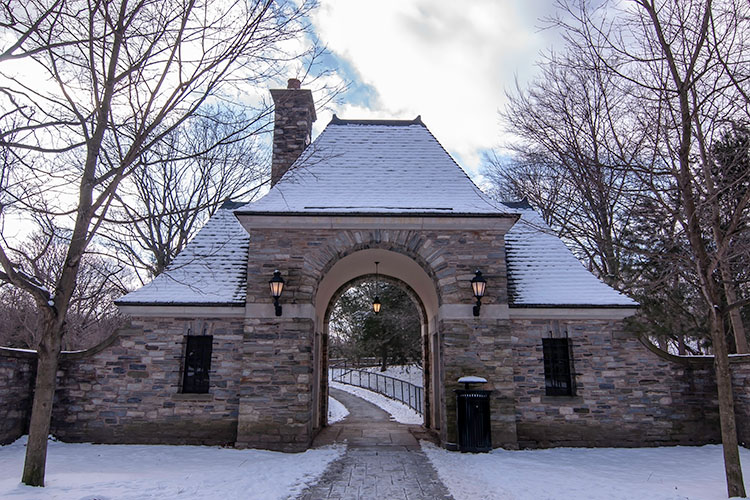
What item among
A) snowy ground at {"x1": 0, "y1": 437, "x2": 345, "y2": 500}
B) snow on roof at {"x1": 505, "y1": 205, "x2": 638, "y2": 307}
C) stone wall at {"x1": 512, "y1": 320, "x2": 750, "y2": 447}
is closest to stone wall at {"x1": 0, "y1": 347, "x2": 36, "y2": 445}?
snowy ground at {"x1": 0, "y1": 437, "x2": 345, "y2": 500}

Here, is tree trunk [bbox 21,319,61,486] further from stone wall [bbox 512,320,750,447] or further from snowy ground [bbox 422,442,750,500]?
stone wall [bbox 512,320,750,447]

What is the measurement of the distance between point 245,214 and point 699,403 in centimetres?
1001

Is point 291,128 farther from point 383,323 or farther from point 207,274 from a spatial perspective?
point 383,323

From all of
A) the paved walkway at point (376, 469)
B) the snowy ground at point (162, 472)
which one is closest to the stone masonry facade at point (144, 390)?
the snowy ground at point (162, 472)

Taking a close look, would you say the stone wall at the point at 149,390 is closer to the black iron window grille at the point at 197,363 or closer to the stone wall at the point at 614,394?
the black iron window grille at the point at 197,363

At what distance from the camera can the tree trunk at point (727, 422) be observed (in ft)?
19.6

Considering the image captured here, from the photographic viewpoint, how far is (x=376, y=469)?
7.86 m

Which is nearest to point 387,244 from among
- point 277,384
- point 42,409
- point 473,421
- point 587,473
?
point 277,384

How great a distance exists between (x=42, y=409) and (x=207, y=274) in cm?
487

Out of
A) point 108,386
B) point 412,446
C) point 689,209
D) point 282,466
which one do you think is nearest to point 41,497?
point 282,466

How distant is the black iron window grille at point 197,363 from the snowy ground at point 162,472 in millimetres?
1206

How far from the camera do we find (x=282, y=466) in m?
7.91

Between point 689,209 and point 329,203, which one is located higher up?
point 329,203

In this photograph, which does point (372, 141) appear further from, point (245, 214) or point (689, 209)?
point (689, 209)
